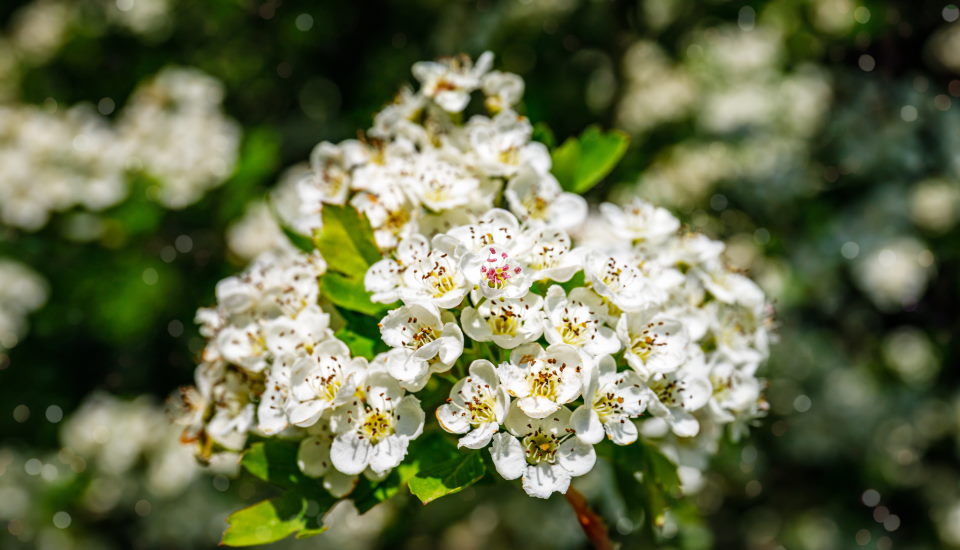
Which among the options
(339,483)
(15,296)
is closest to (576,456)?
(339,483)

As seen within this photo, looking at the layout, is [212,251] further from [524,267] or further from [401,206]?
[524,267]

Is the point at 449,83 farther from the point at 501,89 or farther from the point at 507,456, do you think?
the point at 507,456

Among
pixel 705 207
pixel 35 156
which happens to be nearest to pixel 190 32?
pixel 35 156

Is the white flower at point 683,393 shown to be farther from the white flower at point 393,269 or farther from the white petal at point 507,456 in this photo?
the white flower at point 393,269

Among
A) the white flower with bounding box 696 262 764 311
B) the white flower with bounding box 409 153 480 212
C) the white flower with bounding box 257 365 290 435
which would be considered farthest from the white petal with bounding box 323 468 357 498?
the white flower with bounding box 696 262 764 311

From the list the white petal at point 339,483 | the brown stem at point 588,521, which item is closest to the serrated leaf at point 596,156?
the brown stem at point 588,521
